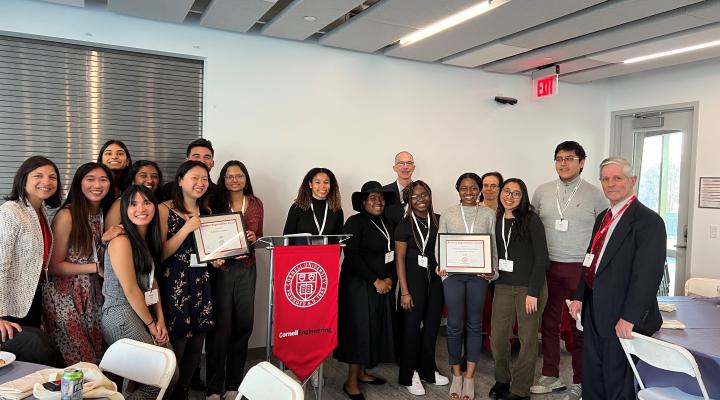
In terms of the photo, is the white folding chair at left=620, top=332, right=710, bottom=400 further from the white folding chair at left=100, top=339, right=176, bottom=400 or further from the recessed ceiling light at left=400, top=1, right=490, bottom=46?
the recessed ceiling light at left=400, top=1, right=490, bottom=46

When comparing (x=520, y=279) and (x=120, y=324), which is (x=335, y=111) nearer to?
(x=520, y=279)

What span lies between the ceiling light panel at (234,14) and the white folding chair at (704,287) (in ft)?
13.6

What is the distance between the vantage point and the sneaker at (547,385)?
3742mm

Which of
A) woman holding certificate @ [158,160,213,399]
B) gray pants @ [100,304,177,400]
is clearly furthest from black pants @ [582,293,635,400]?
gray pants @ [100,304,177,400]

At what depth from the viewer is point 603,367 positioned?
110 inches

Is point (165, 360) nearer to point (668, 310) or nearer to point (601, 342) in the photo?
point (601, 342)

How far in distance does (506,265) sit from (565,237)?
1.92 ft

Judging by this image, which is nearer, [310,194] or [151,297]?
[151,297]

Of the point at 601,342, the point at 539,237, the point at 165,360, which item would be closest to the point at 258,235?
the point at 165,360

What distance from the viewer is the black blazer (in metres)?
2.54

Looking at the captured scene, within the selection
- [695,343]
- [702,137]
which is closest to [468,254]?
[695,343]

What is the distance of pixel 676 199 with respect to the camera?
5609 millimetres

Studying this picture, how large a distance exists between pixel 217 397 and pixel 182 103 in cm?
248

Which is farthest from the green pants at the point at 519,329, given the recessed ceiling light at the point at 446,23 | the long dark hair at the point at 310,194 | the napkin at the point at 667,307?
the recessed ceiling light at the point at 446,23
